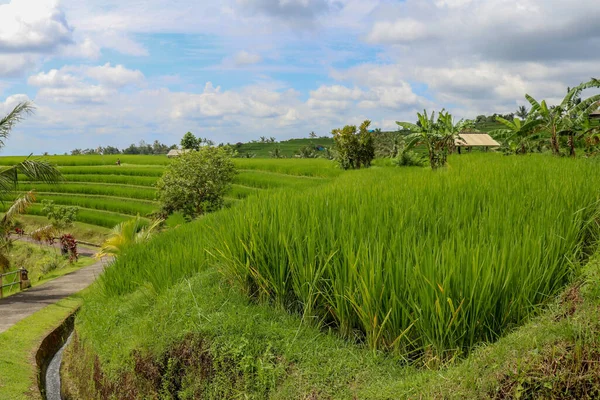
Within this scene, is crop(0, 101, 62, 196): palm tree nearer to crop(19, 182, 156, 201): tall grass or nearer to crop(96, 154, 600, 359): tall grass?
crop(96, 154, 600, 359): tall grass

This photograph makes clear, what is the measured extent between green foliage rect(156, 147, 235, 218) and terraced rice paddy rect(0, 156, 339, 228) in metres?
2.38

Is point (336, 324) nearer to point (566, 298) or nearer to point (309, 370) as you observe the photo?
point (309, 370)

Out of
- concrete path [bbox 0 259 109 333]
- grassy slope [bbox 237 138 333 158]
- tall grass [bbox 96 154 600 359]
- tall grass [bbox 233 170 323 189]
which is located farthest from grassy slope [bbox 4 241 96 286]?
grassy slope [bbox 237 138 333 158]

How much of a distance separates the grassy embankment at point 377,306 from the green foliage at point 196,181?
18.1 m

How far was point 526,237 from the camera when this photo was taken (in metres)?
4.27

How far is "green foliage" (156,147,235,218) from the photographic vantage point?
2456 centimetres

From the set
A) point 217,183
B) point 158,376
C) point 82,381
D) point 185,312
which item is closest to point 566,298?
point 185,312

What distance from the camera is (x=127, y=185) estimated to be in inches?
1580

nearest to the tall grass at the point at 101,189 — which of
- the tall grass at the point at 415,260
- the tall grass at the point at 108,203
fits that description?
the tall grass at the point at 108,203

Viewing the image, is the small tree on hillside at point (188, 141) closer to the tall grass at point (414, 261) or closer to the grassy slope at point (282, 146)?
the grassy slope at point (282, 146)

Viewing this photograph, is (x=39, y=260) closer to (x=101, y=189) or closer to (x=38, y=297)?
(x=101, y=189)

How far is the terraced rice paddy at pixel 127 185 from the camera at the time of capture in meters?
32.0

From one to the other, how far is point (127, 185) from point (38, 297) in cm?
2714

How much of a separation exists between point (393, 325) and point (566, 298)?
4.49 feet
